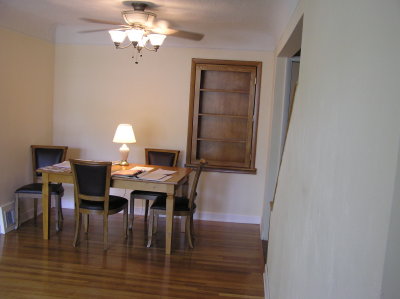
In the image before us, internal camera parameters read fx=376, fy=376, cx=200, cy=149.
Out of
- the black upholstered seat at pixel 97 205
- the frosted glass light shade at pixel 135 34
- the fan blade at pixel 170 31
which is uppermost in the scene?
the fan blade at pixel 170 31

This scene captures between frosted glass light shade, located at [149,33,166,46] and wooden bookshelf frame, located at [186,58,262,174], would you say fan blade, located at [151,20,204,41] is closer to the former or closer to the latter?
wooden bookshelf frame, located at [186,58,262,174]

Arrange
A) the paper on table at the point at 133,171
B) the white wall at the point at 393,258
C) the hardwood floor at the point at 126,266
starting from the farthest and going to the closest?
the paper on table at the point at 133,171 < the hardwood floor at the point at 126,266 < the white wall at the point at 393,258

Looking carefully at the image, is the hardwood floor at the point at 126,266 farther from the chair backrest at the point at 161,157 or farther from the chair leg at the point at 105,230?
the chair backrest at the point at 161,157

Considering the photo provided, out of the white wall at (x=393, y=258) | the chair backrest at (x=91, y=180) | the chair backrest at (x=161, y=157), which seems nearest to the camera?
the white wall at (x=393, y=258)

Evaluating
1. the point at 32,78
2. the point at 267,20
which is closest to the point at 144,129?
the point at 32,78

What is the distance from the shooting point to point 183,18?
396 centimetres

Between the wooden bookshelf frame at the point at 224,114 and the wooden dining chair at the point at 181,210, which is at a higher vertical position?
the wooden bookshelf frame at the point at 224,114

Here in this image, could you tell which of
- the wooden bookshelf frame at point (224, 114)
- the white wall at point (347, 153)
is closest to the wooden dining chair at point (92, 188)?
the wooden bookshelf frame at point (224, 114)

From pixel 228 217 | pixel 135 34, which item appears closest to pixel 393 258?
pixel 135 34

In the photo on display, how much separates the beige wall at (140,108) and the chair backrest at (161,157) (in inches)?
7.9

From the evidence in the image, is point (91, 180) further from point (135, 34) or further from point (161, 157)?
point (135, 34)

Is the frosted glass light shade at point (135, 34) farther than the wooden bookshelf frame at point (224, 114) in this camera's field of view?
No

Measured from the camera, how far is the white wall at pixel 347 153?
77 cm

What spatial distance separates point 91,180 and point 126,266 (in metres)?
0.90
